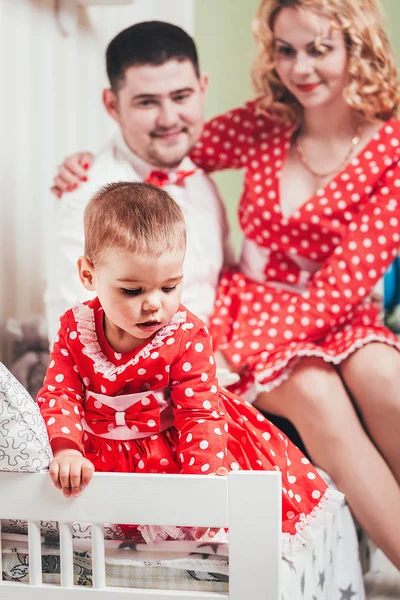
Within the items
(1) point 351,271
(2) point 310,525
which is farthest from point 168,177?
(2) point 310,525

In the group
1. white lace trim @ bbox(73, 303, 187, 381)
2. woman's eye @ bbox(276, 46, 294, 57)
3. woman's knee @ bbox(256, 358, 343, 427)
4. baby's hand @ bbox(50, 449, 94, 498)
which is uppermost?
woman's eye @ bbox(276, 46, 294, 57)

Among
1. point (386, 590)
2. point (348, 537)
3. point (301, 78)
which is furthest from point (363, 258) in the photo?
point (386, 590)

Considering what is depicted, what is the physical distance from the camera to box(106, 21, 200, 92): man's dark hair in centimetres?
173

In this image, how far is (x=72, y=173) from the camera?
1782 mm

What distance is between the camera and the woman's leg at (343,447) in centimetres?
149

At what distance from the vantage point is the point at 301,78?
66.8 inches

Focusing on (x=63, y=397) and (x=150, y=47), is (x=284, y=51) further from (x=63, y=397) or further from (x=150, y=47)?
(x=63, y=397)

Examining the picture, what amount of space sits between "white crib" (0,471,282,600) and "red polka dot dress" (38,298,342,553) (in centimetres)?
8

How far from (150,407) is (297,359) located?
18.4 inches

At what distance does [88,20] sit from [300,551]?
1436 mm

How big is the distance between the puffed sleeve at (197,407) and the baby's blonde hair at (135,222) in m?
0.15

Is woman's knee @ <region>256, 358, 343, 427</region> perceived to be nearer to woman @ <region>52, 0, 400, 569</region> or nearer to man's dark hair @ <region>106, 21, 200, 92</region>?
woman @ <region>52, 0, 400, 569</region>

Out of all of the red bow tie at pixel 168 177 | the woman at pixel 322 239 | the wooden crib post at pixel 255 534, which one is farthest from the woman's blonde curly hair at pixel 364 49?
the wooden crib post at pixel 255 534

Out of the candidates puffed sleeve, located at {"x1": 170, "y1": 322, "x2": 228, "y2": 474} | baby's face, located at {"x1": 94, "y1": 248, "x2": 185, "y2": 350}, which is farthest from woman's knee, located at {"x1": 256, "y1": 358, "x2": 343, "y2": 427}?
baby's face, located at {"x1": 94, "y1": 248, "x2": 185, "y2": 350}
